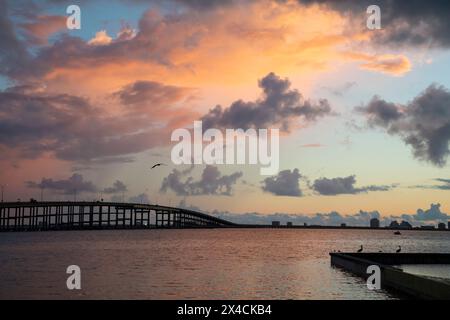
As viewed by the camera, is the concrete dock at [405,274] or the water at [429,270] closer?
the concrete dock at [405,274]

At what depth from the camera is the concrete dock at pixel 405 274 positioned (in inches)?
1267

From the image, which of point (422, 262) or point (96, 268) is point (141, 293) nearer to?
point (96, 268)

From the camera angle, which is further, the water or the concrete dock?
the water

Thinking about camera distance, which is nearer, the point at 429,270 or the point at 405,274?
the point at 405,274

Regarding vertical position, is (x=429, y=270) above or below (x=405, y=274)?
below

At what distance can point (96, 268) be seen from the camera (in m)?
59.1

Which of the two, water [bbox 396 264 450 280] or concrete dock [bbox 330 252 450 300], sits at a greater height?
concrete dock [bbox 330 252 450 300]

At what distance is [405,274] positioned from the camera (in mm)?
38312

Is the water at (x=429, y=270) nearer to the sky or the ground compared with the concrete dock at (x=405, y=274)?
nearer to the ground

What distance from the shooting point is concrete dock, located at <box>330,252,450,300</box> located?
32.2 meters
